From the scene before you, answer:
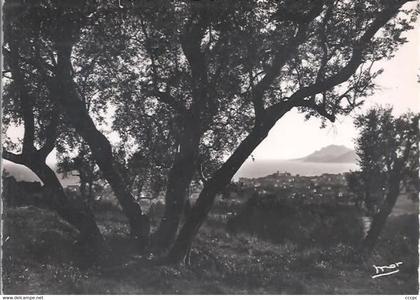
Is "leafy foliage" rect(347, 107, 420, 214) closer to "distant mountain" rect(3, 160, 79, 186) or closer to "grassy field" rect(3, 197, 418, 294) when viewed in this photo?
"grassy field" rect(3, 197, 418, 294)

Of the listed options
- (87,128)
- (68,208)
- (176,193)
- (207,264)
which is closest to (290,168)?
(176,193)

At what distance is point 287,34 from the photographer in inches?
465

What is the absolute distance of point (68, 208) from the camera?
12602 millimetres

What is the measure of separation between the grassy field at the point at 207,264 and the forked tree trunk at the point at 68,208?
0.26 metres

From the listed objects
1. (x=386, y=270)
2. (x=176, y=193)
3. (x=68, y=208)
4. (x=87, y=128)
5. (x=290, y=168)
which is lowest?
(x=386, y=270)

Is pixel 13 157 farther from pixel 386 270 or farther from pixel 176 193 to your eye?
pixel 386 270

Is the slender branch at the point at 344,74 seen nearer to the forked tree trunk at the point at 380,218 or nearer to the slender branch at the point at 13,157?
the forked tree trunk at the point at 380,218

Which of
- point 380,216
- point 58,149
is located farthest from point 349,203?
point 58,149

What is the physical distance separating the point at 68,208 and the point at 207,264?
155 inches

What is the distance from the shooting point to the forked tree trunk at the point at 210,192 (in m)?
12.1

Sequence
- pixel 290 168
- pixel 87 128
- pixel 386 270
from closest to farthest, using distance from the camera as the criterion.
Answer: pixel 386 270 → pixel 290 168 → pixel 87 128

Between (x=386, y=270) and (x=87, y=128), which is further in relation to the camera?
(x=87, y=128)

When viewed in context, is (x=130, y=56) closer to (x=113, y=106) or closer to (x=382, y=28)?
(x=113, y=106)

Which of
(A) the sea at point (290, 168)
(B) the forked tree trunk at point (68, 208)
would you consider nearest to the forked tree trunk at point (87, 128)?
(B) the forked tree trunk at point (68, 208)
